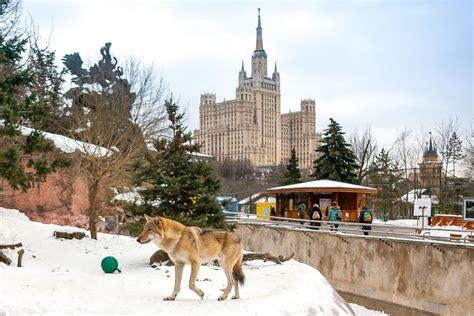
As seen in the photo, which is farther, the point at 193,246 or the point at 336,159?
the point at 336,159

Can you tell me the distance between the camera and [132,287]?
9547 mm

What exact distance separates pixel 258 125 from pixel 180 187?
155 metres

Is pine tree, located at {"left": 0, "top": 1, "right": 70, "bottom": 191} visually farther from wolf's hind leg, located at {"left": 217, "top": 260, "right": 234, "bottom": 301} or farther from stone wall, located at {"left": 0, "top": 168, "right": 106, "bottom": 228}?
stone wall, located at {"left": 0, "top": 168, "right": 106, "bottom": 228}

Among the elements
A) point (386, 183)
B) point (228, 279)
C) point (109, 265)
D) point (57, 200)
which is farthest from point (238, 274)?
point (386, 183)

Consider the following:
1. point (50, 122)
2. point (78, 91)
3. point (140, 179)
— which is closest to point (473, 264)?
point (140, 179)

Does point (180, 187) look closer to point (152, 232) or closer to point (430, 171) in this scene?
point (152, 232)

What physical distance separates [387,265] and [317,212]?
5924 millimetres

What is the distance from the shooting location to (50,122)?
1178 inches

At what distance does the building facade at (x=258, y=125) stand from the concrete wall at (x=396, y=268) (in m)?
133

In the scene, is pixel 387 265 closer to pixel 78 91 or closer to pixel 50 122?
pixel 50 122

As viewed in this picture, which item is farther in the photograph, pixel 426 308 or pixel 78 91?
pixel 78 91

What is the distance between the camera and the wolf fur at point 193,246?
324 inches

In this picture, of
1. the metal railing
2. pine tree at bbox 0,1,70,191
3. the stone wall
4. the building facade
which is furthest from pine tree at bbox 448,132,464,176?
the building facade

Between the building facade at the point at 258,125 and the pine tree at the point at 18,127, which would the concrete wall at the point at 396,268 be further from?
the building facade at the point at 258,125
